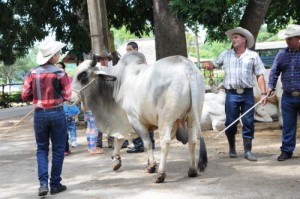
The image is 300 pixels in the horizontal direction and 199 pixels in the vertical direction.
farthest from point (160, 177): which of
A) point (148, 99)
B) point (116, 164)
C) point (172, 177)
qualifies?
point (116, 164)

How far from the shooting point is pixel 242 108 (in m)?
7.38

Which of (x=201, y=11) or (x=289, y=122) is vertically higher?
(x=201, y=11)

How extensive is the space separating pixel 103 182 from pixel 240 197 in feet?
6.62

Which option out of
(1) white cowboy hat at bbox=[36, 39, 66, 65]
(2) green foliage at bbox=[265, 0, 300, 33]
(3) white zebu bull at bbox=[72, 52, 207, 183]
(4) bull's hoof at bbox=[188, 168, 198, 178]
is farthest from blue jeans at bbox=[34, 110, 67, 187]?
(2) green foliage at bbox=[265, 0, 300, 33]

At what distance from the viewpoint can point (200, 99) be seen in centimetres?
633

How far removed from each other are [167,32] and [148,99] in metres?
5.14

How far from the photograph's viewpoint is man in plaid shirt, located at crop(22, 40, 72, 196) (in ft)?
19.0

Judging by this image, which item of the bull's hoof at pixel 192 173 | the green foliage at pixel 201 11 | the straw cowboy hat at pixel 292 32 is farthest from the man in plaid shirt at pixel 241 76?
the green foliage at pixel 201 11

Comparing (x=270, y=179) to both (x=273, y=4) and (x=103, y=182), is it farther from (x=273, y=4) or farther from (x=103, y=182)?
(x=273, y=4)

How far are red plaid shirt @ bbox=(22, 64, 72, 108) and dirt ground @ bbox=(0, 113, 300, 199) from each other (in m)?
1.16

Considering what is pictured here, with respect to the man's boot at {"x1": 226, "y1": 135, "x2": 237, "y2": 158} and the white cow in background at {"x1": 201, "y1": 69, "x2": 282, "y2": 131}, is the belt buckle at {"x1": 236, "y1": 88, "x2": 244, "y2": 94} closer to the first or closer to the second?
the man's boot at {"x1": 226, "y1": 135, "x2": 237, "y2": 158}

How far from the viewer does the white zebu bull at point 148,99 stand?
614 cm

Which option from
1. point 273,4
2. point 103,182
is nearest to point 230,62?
point 103,182

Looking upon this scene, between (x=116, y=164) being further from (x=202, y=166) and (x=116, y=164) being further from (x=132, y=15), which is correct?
(x=132, y=15)
